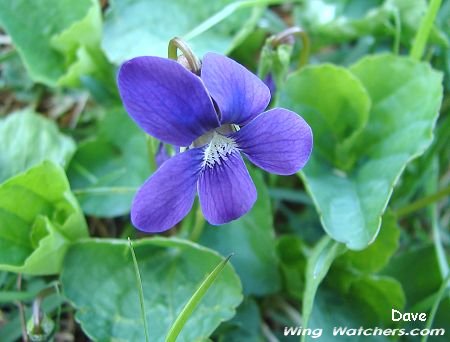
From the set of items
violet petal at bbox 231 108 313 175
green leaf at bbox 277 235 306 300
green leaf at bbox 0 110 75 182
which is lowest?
green leaf at bbox 277 235 306 300

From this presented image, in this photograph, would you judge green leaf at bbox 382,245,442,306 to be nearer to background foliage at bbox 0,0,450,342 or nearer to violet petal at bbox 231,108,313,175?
background foliage at bbox 0,0,450,342

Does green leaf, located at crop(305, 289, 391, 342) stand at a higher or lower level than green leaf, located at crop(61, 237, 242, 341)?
lower

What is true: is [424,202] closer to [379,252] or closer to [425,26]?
[379,252]

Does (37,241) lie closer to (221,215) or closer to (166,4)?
(221,215)

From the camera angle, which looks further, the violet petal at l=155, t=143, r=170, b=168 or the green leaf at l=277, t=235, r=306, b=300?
the green leaf at l=277, t=235, r=306, b=300

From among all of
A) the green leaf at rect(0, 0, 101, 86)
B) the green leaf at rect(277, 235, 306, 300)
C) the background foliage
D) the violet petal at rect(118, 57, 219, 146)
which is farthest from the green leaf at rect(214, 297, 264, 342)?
the green leaf at rect(0, 0, 101, 86)

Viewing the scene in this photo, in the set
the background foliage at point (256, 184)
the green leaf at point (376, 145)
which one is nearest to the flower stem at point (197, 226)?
the background foliage at point (256, 184)
